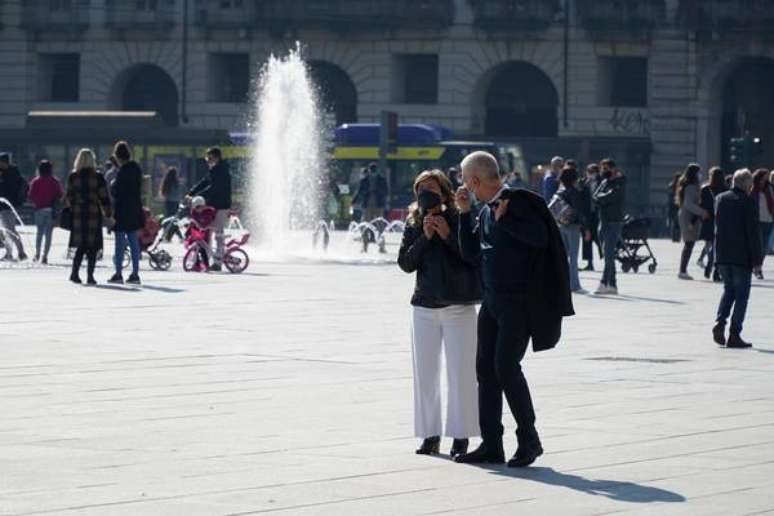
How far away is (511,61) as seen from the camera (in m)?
63.1

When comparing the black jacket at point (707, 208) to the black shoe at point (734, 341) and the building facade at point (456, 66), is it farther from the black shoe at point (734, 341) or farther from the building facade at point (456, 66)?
the building facade at point (456, 66)

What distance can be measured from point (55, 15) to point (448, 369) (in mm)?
57015

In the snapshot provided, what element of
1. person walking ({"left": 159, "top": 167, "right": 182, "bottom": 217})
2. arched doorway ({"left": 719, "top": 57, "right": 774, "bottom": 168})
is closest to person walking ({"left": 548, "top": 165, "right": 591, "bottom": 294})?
person walking ({"left": 159, "top": 167, "right": 182, "bottom": 217})

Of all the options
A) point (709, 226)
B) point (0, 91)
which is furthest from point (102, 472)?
point (0, 91)

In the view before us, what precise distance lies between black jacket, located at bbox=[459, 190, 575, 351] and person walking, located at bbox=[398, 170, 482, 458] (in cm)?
29

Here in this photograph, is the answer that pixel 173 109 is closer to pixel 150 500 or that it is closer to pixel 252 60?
pixel 252 60

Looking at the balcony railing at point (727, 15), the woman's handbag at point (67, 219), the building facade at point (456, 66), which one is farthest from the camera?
the building facade at point (456, 66)

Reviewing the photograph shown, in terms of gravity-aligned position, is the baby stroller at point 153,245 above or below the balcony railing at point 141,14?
below

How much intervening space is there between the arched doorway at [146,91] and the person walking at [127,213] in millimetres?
40249

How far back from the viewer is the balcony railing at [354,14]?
63.6 meters

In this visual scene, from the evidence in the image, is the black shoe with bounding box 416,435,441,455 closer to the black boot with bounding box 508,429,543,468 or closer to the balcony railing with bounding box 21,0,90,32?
the black boot with bounding box 508,429,543,468

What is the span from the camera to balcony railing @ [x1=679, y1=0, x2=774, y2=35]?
6072 centimetres

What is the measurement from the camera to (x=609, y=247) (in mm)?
25375

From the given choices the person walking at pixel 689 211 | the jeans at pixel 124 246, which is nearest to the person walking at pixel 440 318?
the jeans at pixel 124 246
